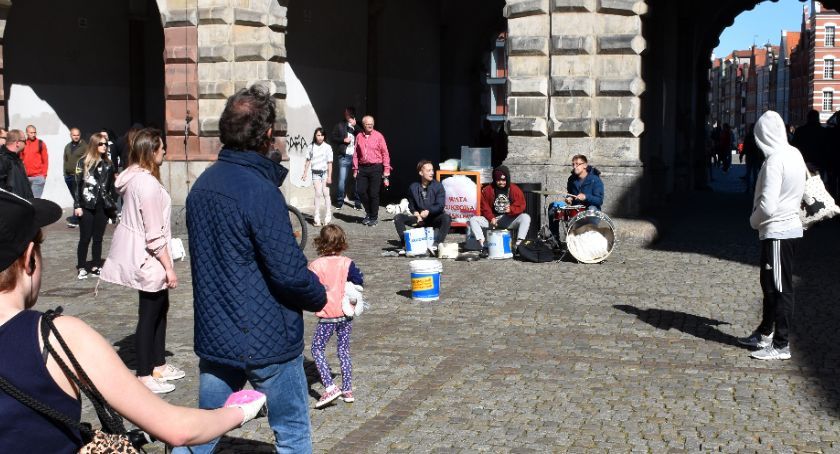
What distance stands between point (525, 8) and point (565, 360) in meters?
8.64

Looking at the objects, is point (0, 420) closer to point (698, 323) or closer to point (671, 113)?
point (698, 323)

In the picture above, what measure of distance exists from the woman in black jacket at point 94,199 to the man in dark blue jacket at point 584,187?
17.7ft

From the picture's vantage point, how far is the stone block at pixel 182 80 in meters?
17.9

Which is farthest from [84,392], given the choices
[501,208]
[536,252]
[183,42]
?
[183,42]

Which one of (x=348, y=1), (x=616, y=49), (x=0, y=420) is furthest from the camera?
(x=348, y=1)

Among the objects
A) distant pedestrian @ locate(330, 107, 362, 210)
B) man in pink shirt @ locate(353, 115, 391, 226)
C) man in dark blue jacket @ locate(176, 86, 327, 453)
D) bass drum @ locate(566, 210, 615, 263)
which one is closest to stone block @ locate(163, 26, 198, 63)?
man in pink shirt @ locate(353, 115, 391, 226)

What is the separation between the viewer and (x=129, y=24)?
22.0 metres

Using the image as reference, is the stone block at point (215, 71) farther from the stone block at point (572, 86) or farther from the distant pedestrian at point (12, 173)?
the stone block at point (572, 86)

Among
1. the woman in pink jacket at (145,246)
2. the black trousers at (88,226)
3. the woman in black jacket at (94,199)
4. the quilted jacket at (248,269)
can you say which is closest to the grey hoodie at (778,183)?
the woman in pink jacket at (145,246)

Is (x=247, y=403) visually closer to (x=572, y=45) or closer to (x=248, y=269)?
(x=248, y=269)

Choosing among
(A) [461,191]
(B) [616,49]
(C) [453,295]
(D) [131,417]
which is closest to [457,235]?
(A) [461,191]

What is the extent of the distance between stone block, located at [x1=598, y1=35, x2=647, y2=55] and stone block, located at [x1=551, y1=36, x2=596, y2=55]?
5.5 inches

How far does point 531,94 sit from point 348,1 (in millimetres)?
6804

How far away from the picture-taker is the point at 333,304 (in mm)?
6992
